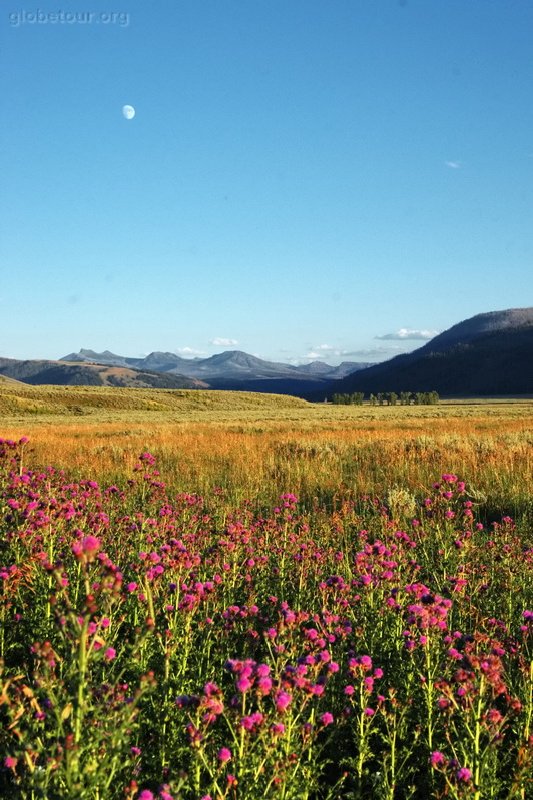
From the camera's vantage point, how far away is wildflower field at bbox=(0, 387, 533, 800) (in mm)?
1888

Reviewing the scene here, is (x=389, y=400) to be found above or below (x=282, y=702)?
below

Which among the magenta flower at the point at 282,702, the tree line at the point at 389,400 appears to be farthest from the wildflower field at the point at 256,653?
the tree line at the point at 389,400

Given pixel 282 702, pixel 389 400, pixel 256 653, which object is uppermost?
pixel 282 702

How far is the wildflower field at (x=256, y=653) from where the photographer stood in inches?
74.3

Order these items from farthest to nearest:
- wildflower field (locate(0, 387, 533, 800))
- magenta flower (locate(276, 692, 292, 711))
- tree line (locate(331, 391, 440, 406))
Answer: tree line (locate(331, 391, 440, 406)) < wildflower field (locate(0, 387, 533, 800)) < magenta flower (locate(276, 692, 292, 711))

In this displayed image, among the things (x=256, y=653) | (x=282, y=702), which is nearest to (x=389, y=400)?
(x=256, y=653)

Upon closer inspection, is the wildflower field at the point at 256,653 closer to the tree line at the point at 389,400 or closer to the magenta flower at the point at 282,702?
the magenta flower at the point at 282,702

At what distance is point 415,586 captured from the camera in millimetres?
3102

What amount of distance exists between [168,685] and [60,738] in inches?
33.3

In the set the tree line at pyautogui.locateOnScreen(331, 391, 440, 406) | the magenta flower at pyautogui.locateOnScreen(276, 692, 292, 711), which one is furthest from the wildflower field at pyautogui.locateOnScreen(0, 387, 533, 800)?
the tree line at pyautogui.locateOnScreen(331, 391, 440, 406)

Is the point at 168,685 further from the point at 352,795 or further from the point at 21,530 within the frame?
the point at 21,530

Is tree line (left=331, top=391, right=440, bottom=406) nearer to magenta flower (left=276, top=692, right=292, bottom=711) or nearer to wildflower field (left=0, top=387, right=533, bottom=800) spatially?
wildflower field (left=0, top=387, right=533, bottom=800)

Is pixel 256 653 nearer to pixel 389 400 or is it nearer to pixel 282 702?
pixel 282 702

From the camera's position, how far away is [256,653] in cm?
373
